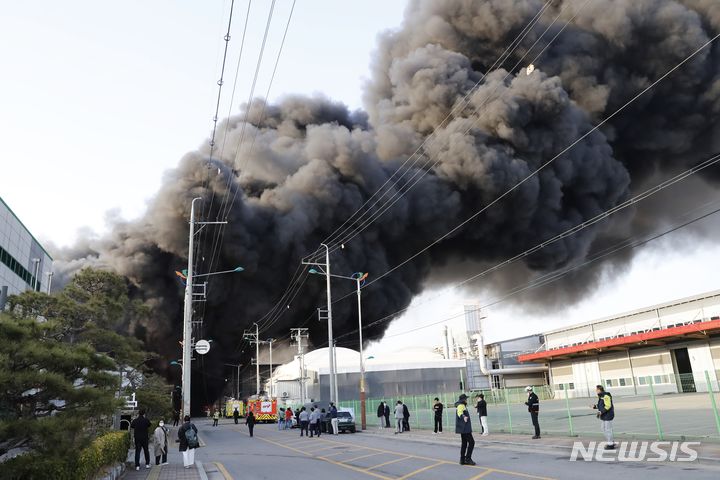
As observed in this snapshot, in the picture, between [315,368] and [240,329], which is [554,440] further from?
[240,329]

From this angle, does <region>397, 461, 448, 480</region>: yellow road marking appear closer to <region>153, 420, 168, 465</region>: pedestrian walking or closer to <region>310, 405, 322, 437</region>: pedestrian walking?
<region>153, 420, 168, 465</region>: pedestrian walking

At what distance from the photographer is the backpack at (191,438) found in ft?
39.7

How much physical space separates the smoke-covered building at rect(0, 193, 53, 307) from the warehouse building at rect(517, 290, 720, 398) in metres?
30.9

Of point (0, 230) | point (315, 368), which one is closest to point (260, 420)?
point (315, 368)

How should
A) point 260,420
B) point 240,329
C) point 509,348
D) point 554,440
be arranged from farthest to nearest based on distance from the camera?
point 509,348, point 240,329, point 260,420, point 554,440

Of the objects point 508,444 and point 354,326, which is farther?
point 354,326

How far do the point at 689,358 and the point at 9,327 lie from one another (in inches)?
1475

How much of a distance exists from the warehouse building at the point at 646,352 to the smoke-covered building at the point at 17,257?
102 ft

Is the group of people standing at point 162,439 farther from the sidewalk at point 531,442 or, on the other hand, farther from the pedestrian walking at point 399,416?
the pedestrian walking at point 399,416

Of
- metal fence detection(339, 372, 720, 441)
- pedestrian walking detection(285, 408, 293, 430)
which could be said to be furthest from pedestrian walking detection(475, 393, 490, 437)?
pedestrian walking detection(285, 408, 293, 430)

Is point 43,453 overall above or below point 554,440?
above

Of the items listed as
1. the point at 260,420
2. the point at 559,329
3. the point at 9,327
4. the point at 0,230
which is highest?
the point at 0,230

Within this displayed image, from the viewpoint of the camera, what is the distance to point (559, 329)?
48.7 meters

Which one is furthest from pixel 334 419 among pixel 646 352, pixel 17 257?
pixel 646 352
